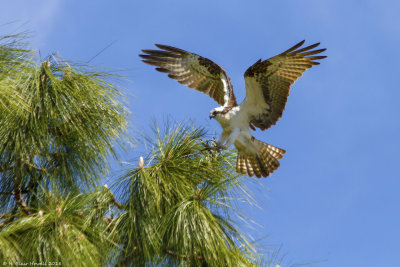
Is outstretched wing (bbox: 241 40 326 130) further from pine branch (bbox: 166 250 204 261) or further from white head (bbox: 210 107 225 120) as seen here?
pine branch (bbox: 166 250 204 261)

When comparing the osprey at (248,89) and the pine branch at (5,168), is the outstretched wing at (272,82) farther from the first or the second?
the pine branch at (5,168)

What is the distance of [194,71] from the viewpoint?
218 inches

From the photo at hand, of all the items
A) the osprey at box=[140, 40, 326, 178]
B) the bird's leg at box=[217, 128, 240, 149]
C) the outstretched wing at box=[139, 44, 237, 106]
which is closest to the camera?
the bird's leg at box=[217, 128, 240, 149]

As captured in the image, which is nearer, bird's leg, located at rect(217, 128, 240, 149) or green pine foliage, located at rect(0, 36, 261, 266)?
green pine foliage, located at rect(0, 36, 261, 266)

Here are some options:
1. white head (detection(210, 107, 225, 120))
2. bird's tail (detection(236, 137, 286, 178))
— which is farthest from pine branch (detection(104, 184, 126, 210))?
bird's tail (detection(236, 137, 286, 178))

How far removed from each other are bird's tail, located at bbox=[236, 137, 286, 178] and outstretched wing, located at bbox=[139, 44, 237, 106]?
48 centimetres

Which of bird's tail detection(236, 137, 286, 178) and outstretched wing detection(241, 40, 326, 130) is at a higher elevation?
outstretched wing detection(241, 40, 326, 130)

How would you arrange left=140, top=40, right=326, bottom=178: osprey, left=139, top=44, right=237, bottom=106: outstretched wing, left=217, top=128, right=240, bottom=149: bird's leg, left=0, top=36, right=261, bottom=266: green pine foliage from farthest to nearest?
left=139, top=44, right=237, bottom=106: outstretched wing, left=140, top=40, right=326, bottom=178: osprey, left=217, top=128, right=240, bottom=149: bird's leg, left=0, top=36, right=261, bottom=266: green pine foliage

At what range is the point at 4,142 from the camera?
3525 mm

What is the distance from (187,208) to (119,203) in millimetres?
453

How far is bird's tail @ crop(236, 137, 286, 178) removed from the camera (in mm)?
5414

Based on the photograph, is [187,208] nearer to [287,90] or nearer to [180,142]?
[180,142]

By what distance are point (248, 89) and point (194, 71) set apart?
601 mm

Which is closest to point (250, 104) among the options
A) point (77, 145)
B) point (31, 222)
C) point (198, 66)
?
point (198, 66)
